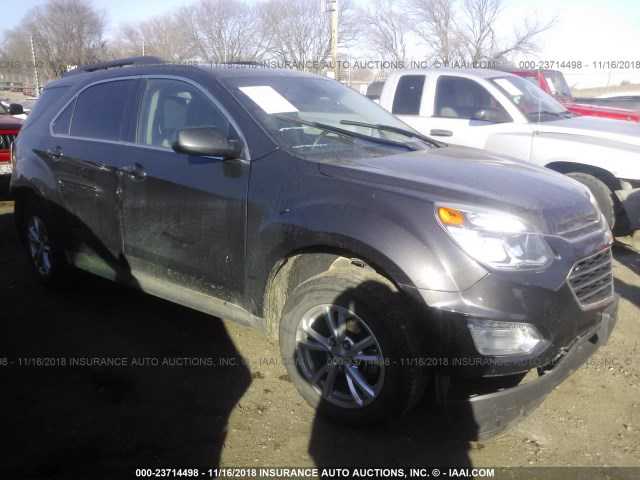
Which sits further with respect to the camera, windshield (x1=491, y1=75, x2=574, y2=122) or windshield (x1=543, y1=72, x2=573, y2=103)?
windshield (x1=543, y1=72, x2=573, y2=103)

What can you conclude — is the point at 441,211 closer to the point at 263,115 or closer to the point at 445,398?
the point at 445,398

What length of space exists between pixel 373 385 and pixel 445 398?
397 millimetres

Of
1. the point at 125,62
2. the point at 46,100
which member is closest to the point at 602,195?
the point at 125,62

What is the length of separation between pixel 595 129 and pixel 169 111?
15.2ft

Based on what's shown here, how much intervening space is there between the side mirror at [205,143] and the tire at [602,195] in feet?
13.4

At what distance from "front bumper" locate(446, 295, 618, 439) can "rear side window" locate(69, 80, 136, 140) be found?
2.83m

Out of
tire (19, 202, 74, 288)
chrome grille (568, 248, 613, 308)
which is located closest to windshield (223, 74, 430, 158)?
chrome grille (568, 248, 613, 308)

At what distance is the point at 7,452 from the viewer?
2785 mm

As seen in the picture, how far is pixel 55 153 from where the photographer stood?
4320 millimetres

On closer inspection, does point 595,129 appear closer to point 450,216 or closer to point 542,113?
point 542,113

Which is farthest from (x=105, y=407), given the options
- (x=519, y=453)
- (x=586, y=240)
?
(x=586, y=240)

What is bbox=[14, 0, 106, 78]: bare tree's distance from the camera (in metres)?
33.2

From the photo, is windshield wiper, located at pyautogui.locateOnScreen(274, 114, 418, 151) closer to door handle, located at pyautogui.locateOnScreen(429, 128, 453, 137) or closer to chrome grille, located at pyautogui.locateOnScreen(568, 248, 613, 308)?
chrome grille, located at pyautogui.locateOnScreen(568, 248, 613, 308)

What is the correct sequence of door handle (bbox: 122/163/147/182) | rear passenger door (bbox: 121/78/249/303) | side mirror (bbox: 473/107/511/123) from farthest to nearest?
side mirror (bbox: 473/107/511/123) → door handle (bbox: 122/163/147/182) → rear passenger door (bbox: 121/78/249/303)
